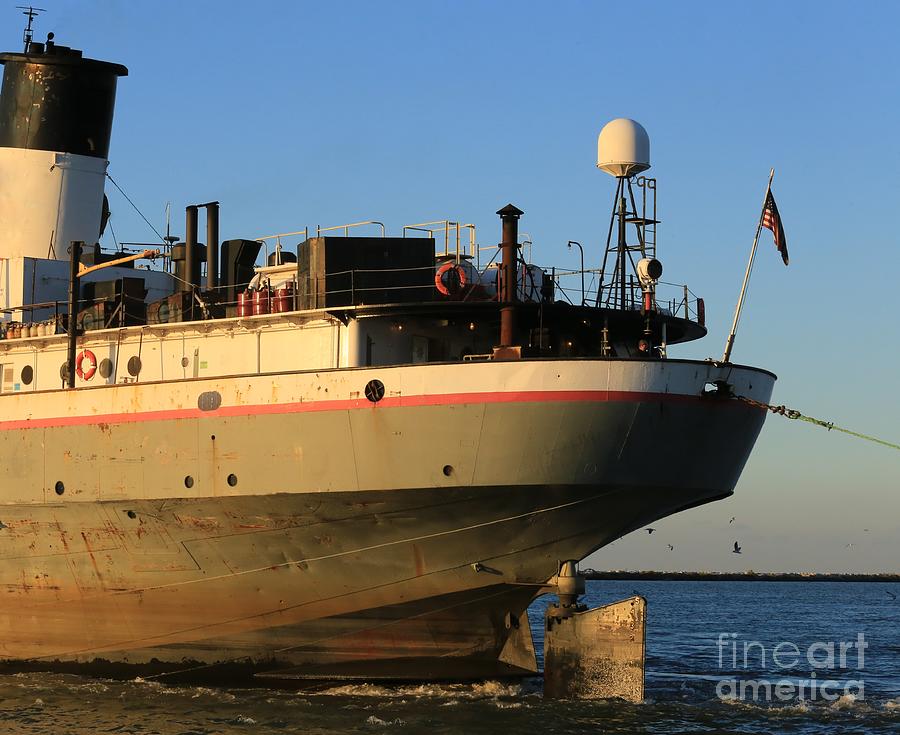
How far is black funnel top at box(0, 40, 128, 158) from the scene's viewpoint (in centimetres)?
3203

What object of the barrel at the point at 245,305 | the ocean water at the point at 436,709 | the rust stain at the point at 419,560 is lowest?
the ocean water at the point at 436,709

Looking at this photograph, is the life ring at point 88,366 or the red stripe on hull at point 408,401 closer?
the red stripe on hull at point 408,401

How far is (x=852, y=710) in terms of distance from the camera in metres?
25.7

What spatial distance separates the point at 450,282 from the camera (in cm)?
2347

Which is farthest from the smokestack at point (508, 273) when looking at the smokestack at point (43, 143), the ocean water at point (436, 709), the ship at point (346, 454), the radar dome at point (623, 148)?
the smokestack at point (43, 143)

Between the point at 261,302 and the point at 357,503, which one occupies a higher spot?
the point at 261,302

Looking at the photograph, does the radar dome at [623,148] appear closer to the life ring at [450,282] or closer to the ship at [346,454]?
the ship at [346,454]

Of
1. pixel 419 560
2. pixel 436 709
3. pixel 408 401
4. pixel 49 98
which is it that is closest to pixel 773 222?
pixel 408 401

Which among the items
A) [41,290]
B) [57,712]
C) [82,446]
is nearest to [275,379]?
[82,446]

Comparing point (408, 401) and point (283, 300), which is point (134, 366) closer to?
point (283, 300)

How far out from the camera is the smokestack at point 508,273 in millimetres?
22547

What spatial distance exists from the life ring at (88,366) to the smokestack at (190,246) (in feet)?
13.5

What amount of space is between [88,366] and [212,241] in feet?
17.2

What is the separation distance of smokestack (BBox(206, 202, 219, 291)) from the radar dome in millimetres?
9780
